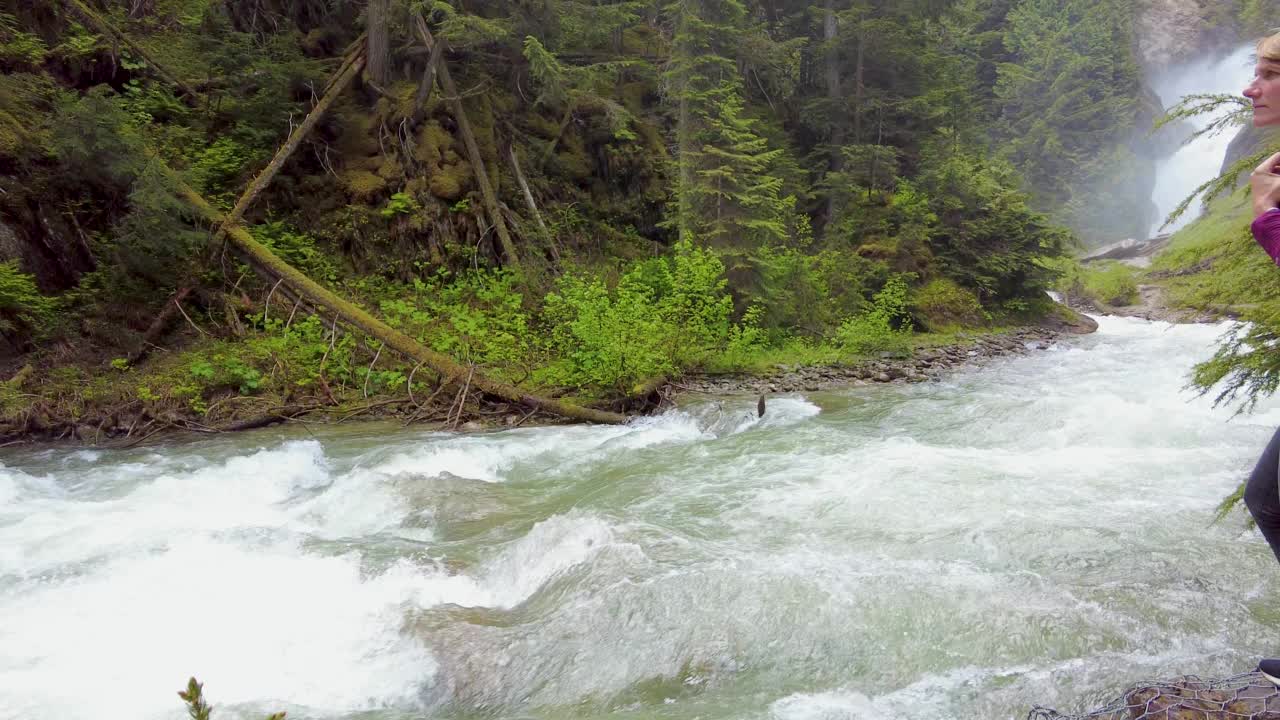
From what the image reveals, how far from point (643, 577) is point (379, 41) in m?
12.4

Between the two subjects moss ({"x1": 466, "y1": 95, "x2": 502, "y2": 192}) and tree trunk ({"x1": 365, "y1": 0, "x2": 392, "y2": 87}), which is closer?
tree trunk ({"x1": 365, "y1": 0, "x2": 392, "y2": 87})

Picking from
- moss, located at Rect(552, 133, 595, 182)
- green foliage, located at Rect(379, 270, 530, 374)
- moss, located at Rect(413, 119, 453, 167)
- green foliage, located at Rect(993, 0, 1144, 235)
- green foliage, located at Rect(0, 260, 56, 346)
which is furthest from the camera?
green foliage, located at Rect(993, 0, 1144, 235)

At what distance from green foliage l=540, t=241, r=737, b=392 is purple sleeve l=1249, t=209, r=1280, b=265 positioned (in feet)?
27.4

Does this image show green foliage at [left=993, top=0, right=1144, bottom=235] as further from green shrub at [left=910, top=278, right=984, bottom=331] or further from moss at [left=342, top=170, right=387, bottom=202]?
moss at [left=342, top=170, right=387, bottom=202]

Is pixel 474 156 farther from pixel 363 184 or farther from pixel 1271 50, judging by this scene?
pixel 1271 50

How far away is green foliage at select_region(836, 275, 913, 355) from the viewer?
14216 mm

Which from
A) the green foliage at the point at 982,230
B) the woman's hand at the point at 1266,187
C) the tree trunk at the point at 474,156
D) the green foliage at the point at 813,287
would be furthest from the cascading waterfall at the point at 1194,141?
the woman's hand at the point at 1266,187

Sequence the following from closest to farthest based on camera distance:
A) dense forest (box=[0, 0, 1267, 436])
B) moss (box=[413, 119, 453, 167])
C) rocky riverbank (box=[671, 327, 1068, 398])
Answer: dense forest (box=[0, 0, 1267, 436]), rocky riverbank (box=[671, 327, 1068, 398]), moss (box=[413, 119, 453, 167])

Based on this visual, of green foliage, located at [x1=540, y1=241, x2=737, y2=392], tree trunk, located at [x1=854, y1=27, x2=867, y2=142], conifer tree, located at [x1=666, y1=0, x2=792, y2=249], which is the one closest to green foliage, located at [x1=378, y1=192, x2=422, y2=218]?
green foliage, located at [x1=540, y1=241, x2=737, y2=392]

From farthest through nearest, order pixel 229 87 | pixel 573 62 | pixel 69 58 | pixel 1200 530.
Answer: pixel 573 62
pixel 229 87
pixel 69 58
pixel 1200 530

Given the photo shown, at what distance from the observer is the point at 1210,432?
7465 mm

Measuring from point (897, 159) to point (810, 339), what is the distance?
750 cm

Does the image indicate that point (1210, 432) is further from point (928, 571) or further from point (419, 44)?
point (419, 44)

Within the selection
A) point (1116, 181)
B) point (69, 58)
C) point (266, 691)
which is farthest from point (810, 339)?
point (1116, 181)
